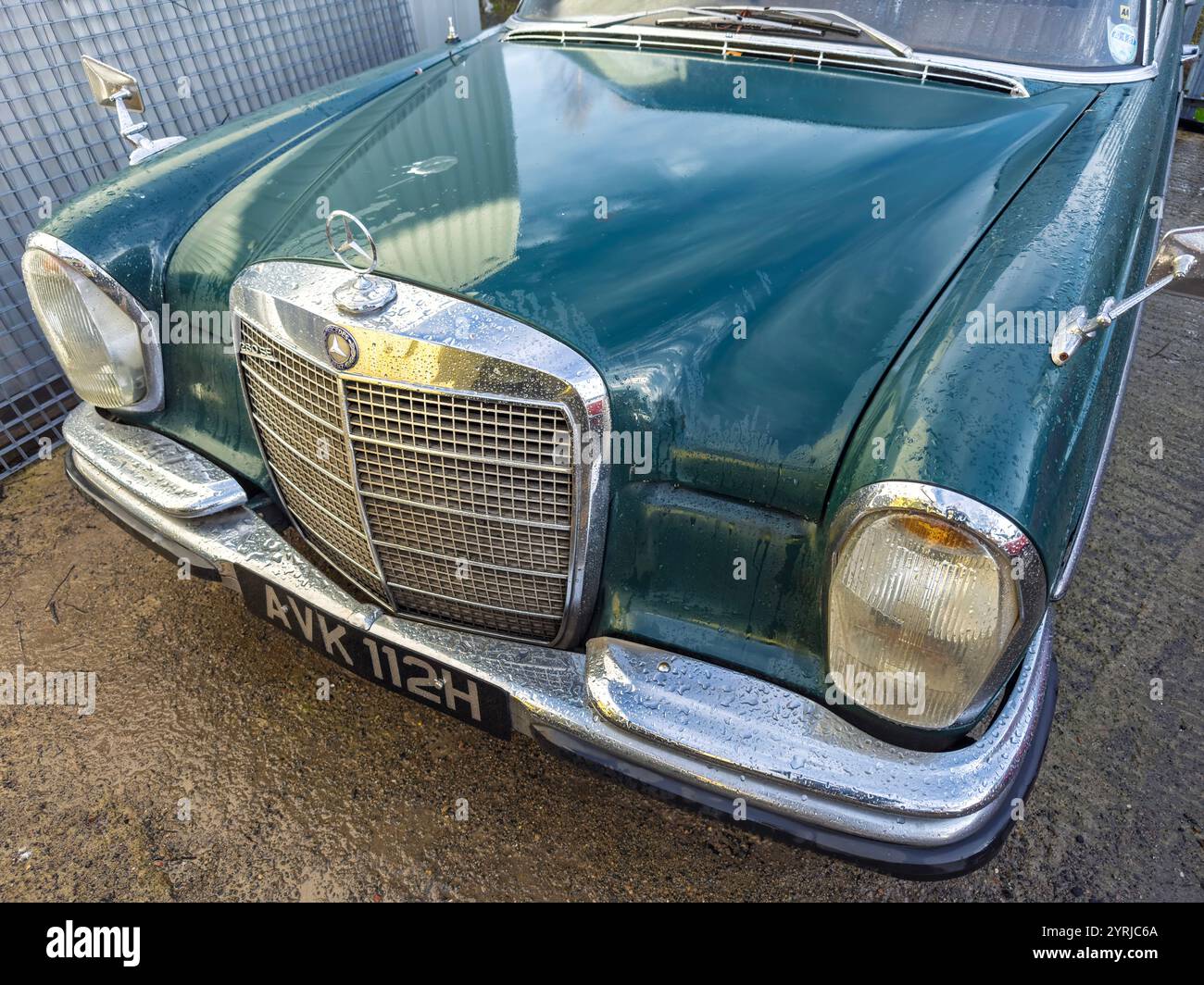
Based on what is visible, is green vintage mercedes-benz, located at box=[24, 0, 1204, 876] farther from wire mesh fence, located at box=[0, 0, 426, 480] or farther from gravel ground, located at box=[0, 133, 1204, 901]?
wire mesh fence, located at box=[0, 0, 426, 480]

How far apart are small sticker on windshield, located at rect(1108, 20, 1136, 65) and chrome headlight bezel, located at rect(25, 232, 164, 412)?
2.88 meters

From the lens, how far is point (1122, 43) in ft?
8.12

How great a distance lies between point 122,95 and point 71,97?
1.33 meters

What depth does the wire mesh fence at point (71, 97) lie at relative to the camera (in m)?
3.28

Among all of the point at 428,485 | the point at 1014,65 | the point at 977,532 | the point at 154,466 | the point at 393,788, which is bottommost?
the point at 393,788

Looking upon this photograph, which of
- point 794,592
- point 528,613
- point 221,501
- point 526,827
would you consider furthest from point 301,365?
point 526,827

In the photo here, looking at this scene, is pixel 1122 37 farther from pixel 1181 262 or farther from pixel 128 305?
pixel 128 305

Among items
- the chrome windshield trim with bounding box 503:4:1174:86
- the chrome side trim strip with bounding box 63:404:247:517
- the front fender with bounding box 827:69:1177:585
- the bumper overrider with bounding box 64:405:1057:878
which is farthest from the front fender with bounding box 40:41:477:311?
the front fender with bounding box 827:69:1177:585

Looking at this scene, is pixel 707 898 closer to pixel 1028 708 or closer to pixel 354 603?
pixel 1028 708

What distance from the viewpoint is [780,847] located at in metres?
2.09

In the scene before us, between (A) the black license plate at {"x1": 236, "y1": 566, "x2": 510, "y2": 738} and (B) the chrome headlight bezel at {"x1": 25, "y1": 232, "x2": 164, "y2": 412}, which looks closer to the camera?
(A) the black license plate at {"x1": 236, "y1": 566, "x2": 510, "y2": 738}

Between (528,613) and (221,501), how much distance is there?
83 cm

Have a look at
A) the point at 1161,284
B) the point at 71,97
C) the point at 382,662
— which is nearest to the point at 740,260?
the point at 1161,284

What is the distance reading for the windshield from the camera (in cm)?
240
